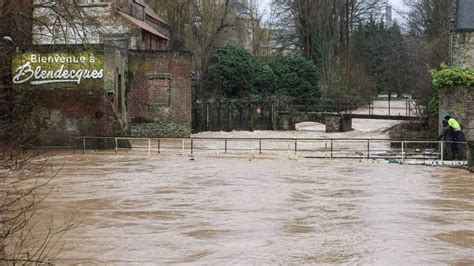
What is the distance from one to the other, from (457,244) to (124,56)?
32.0 meters

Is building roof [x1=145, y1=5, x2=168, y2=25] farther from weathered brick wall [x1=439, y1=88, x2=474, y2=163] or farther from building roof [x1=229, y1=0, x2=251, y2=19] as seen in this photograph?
weathered brick wall [x1=439, y1=88, x2=474, y2=163]

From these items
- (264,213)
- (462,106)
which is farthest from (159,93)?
(264,213)

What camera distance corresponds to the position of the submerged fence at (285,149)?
30.8 metres

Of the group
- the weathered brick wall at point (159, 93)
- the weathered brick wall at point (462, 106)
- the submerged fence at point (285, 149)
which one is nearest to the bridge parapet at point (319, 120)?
the submerged fence at point (285, 149)

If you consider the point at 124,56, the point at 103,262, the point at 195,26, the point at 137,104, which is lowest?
the point at 103,262

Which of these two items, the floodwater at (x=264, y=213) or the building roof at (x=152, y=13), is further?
the building roof at (x=152, y=13)

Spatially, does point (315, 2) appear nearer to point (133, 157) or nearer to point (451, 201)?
point (133, 157)

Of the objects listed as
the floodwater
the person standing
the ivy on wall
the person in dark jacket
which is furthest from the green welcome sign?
the person standing

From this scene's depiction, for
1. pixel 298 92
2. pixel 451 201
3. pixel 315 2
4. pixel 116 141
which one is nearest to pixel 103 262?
pixel 451 201

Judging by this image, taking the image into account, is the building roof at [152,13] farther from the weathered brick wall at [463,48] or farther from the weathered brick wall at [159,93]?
the weathered brick wall at [463,48]

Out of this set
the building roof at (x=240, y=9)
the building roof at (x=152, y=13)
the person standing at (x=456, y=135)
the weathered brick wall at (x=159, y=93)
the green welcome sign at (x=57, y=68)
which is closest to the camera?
the person standing at (x=456, y=135)

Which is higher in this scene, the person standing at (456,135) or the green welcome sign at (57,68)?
the green welcome sign at (57,68)

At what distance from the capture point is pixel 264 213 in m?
17.5

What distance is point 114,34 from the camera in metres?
46.8
